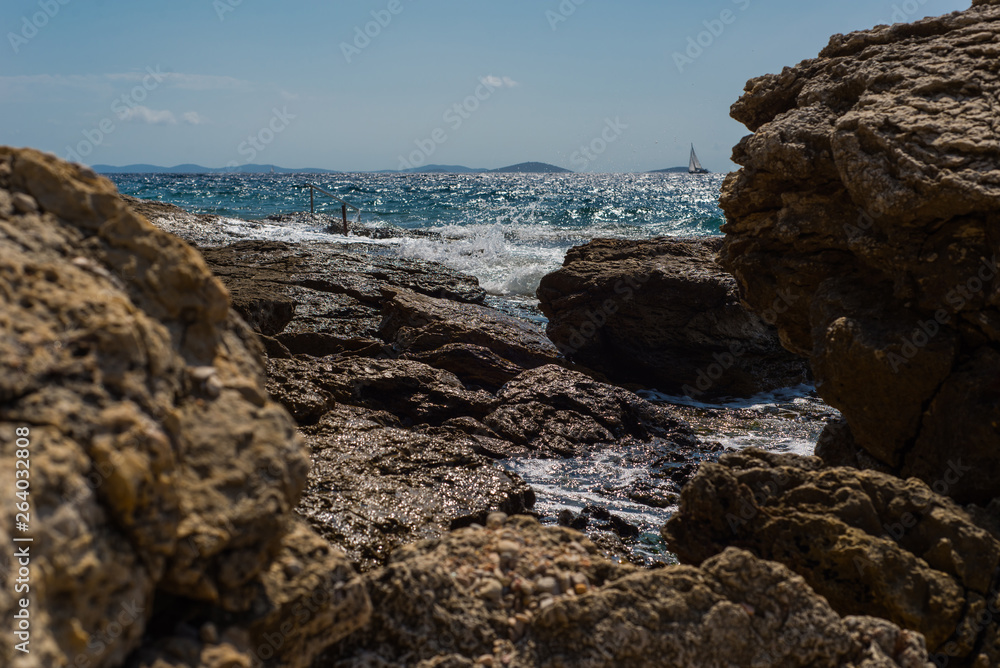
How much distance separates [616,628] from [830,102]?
16.3ft

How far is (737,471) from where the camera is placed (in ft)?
13.8

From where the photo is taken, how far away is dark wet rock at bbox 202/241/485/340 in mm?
10703

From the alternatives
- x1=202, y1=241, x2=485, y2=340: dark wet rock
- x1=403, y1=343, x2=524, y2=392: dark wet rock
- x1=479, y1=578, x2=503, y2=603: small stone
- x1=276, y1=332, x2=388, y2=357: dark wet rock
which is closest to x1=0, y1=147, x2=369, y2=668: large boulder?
x1=479, y1=578, x2=503, y2=603: small stone

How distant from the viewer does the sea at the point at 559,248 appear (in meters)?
7.22

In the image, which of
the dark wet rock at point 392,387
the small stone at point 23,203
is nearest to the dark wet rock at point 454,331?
the dark wet rock at point 392,387

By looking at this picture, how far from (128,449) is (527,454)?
19.1 feet

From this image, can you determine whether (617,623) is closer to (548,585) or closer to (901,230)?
(548,585)

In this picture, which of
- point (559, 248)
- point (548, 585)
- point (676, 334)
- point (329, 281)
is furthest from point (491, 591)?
point (559, 248)

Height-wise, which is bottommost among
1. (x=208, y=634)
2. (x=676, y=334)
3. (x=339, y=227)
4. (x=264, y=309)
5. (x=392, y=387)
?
(x=676, y=334)

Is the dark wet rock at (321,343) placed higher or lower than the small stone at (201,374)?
lower

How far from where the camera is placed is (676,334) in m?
11.6

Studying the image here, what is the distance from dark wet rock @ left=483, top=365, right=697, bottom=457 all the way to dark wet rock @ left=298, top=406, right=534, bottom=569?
116cm

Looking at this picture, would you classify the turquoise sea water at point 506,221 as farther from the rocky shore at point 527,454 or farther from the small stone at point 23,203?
the small stone at point 23,203

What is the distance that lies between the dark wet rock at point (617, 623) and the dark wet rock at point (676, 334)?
8593 mm
